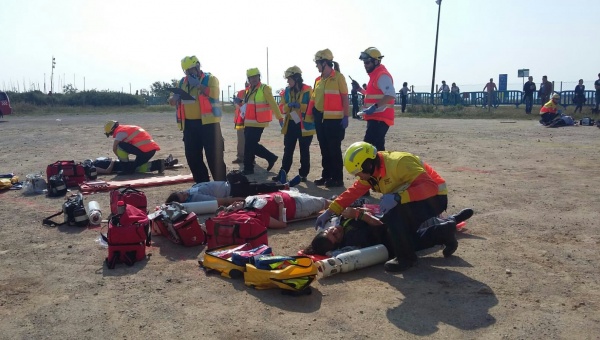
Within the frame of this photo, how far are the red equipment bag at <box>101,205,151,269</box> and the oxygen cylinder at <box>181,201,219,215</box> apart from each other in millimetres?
1667

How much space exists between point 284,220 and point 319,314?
260 cm

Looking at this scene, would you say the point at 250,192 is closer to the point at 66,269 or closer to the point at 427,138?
the point at 66,269

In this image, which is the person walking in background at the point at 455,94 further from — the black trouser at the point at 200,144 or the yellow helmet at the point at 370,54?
the black trouser at the point at 200,144

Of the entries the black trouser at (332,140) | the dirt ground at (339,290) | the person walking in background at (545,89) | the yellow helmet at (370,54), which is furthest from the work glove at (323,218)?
the person walking in background at (545,89)

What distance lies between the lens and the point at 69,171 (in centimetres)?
959

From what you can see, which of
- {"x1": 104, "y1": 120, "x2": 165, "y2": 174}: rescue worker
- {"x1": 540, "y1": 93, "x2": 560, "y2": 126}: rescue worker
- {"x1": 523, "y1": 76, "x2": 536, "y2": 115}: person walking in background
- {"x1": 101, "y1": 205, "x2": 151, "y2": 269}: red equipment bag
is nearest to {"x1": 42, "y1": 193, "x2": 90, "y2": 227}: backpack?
{"x1": 101, "y1": 205, "x2": 151, "y2": 269}: red equipment bag

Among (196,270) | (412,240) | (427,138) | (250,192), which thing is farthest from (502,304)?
(427,138)

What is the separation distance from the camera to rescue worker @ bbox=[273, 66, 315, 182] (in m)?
9.98

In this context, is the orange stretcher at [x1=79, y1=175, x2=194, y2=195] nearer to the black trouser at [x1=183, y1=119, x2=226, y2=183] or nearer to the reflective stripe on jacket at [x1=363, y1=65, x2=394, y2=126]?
the black trouser at [x1=183, y1=119, x2=226, y2=183]

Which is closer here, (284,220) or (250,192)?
(284,220)

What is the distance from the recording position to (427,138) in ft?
55.8

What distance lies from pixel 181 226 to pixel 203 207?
1.44 m

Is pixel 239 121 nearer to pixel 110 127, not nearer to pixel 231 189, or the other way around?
pixel 110 127

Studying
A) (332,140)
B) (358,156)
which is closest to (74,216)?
(358,156)
